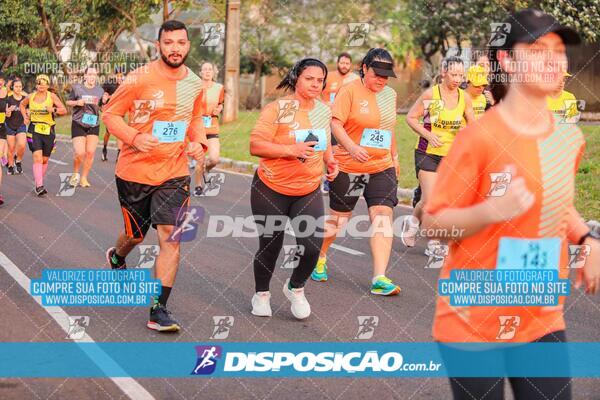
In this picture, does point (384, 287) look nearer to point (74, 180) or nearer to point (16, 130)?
point (74, 180)

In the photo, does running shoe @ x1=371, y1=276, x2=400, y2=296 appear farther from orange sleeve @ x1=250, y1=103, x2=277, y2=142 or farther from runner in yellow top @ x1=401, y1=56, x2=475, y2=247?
orange sleeve @ x1=250, y1=103, x2=277, y2=142

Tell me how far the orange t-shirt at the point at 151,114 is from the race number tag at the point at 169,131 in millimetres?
22

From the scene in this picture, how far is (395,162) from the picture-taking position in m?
8.52

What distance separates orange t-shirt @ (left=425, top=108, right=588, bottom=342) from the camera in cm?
301

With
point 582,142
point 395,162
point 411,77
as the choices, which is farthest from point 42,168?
point 411,77

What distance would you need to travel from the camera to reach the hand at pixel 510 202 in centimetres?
280

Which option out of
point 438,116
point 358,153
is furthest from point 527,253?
point 438,116

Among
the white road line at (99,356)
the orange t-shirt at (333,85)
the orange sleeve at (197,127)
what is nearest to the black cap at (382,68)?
the orange sleeve at (197,127)

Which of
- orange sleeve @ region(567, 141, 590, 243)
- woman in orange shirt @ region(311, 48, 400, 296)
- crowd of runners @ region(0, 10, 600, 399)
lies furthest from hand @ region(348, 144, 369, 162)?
orange sleeve @ region(567, 141, 590, 243)

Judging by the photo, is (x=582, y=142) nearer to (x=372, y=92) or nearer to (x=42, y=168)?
(x=372, y=92)

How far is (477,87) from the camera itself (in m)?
9.89

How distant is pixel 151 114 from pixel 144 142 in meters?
0.26

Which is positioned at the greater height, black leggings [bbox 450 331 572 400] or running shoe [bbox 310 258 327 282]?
black leggings [bbox 450 331 572 400]

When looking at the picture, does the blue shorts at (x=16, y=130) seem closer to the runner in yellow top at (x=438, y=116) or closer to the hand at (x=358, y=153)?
the runner in yellow top at (x=438, y=116)
